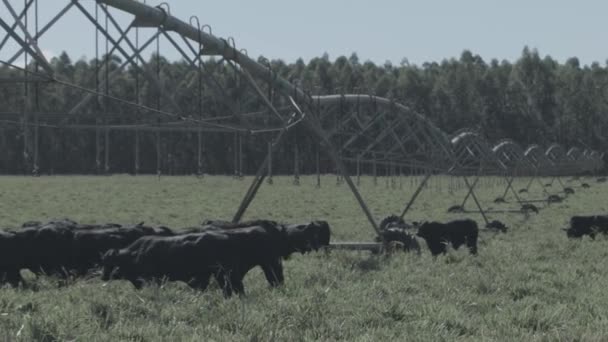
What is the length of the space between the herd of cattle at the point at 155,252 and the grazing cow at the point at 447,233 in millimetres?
2428

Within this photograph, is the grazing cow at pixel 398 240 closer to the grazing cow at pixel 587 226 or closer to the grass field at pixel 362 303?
the grass field at pixel 362 303

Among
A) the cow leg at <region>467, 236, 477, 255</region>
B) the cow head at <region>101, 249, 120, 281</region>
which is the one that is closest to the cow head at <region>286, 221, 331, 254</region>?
the cow leg at <region>467, 236, 477, 255</region>

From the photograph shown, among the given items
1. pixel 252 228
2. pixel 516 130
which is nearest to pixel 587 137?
pixel 516 130

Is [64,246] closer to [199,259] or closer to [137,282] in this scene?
[137,282]

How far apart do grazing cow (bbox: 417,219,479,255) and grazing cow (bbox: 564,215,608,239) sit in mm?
3328

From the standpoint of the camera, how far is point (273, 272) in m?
11.8

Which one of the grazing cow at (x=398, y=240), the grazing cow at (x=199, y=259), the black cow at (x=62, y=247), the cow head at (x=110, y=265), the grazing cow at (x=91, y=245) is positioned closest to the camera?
the grazing cow at (x=199, y=259)

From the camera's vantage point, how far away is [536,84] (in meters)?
116

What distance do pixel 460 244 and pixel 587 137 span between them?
98.4m

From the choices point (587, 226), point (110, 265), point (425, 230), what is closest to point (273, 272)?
point (110, 265)

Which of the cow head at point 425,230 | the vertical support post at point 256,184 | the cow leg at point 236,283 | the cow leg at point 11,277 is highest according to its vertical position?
the vertical support post at point 256,184

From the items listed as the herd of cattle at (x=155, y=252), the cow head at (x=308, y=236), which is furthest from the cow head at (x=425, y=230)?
the herd of cattle at (x=155, y=252)

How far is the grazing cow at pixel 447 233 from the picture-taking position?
17.2 meters

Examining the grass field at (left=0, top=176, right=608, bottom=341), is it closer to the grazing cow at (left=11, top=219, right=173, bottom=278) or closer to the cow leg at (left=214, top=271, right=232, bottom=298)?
the cow leg at (left=214, top=271, right=232, bottom=298)
